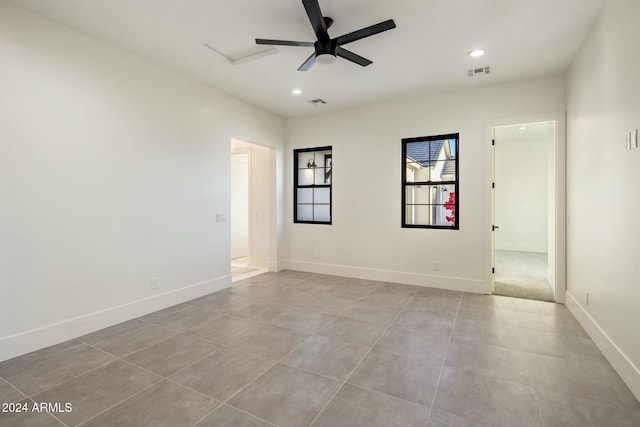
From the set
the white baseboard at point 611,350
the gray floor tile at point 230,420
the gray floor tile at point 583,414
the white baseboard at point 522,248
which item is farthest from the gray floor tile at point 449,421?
the white baseboard at point 522,248

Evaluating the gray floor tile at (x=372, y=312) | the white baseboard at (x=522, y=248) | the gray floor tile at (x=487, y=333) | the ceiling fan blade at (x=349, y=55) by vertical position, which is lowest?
the gray floor tile at (x=487, y=333)

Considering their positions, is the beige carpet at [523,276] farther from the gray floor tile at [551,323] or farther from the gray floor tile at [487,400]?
the gray floor tile at [487,400]

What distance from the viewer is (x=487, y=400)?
1941mm

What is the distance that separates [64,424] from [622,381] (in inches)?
143

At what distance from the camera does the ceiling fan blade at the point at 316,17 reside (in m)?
2.19

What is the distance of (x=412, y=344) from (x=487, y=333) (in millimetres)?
856

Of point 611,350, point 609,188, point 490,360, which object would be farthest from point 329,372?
point 609,188

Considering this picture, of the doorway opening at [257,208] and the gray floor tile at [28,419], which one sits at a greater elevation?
the doorway opening at [257,208]

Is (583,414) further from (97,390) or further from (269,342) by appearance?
(97,390)

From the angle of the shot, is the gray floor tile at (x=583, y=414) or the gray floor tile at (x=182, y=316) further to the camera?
the gray floor tile at (x=182, y=316)

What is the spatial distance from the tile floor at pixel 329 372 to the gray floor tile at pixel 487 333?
0.06 feet

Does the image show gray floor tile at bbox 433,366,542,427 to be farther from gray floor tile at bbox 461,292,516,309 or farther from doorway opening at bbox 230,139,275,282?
doorway opening at bbox 230,139,275,282

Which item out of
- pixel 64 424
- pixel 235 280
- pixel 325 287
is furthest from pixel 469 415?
pixel 235 280

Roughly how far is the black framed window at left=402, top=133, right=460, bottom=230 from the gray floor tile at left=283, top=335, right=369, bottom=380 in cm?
266
